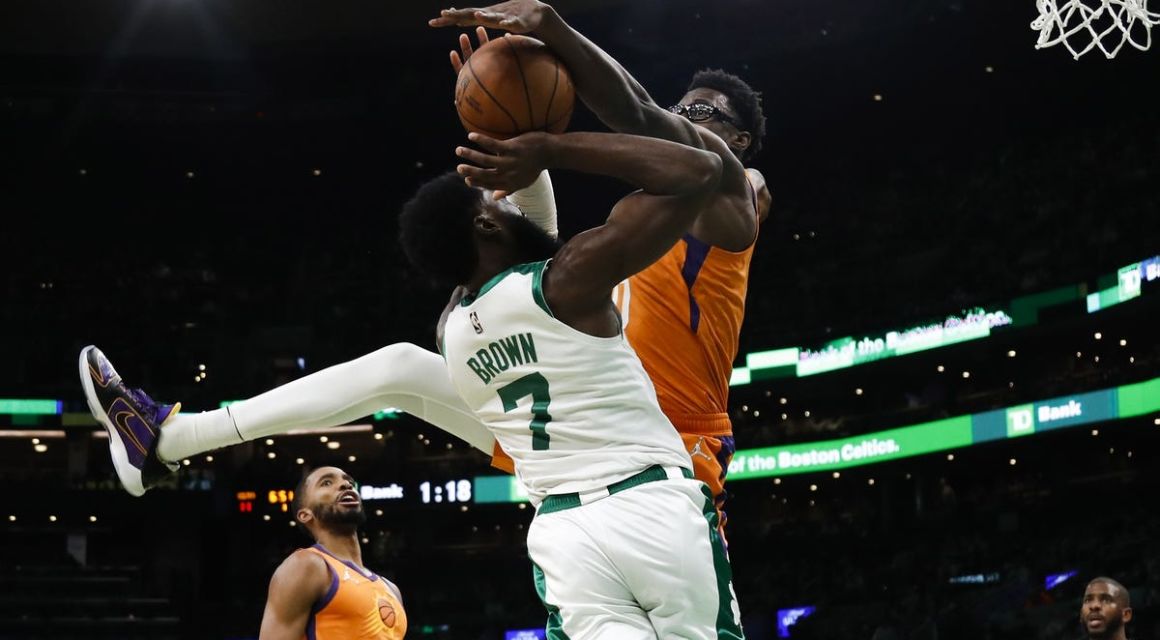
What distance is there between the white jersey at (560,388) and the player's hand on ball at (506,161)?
0.80 ft

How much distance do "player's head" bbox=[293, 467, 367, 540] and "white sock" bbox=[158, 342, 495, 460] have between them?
8.60ft

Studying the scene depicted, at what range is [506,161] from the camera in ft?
11.2

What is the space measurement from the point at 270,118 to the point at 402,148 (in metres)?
3.02

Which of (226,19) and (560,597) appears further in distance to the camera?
(226,19)

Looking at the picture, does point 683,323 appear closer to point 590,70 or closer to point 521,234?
point 521,234

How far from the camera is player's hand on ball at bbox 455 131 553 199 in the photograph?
3410mm

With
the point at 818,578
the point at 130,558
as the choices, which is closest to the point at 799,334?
the point at 818,578

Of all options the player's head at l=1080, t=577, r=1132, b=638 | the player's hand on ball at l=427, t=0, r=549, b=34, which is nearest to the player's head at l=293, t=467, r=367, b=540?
the player's hand on ball at l=427, t=0, r=549, b=34

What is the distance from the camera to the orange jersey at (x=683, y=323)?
4.20 meters

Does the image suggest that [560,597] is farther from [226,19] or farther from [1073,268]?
[226,19]

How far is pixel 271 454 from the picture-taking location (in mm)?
31859

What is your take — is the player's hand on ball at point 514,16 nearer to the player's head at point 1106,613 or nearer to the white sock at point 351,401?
the white sock at point 351,401

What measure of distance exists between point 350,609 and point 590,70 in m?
3.81

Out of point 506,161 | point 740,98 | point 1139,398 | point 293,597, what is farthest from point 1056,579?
point 506,161
